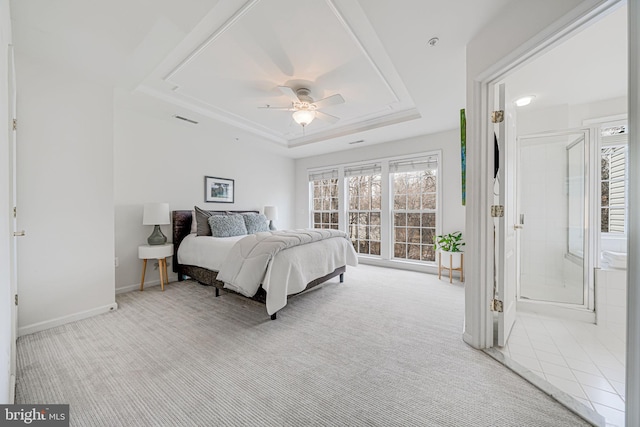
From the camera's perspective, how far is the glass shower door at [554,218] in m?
2.64

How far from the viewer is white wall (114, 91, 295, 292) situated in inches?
130

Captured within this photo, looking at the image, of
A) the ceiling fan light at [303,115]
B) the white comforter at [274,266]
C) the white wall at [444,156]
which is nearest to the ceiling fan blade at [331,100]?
the ceiling fan light at [303,115]

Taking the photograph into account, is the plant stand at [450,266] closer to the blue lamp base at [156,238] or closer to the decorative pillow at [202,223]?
the decorative pillow at [202,223]

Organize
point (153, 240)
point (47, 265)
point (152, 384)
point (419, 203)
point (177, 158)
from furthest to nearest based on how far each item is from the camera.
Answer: point (419, 203), point (177, 158), point (153, 240), point (47, 265), point (152, 384)

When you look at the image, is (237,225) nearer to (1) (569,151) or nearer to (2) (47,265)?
(2) (47,265)

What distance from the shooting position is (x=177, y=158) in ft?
12.8

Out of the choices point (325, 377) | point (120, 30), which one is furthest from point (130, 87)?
point (325, 377)

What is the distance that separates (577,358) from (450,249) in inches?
85.6

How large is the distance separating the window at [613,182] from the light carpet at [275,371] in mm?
2427

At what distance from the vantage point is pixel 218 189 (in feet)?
14.6

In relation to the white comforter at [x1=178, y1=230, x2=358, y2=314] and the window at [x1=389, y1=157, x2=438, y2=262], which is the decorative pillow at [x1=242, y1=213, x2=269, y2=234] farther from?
the window at [x1=389, y1=157, x2=438, y2=262]

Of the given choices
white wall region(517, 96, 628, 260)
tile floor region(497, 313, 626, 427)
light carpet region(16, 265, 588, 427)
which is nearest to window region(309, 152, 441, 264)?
white wall region(517, 96, 628, 260)

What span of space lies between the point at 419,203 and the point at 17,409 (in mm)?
4979

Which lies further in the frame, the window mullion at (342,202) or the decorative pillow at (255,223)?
the window mullion at (342,202)
